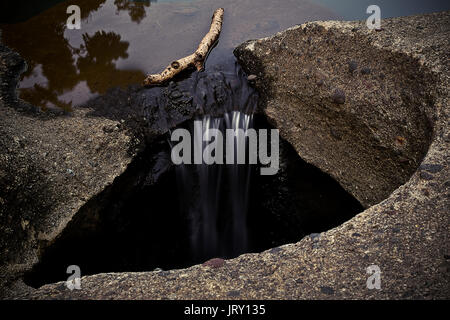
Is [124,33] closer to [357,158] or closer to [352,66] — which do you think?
[352,66]

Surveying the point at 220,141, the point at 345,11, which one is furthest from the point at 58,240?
the point at 345,11

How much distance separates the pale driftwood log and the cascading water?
0.20 m

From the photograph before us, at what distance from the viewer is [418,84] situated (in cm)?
379

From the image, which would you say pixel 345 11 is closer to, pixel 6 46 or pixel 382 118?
pixel 382 118

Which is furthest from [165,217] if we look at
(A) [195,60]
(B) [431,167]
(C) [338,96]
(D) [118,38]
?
(B) [431,167]

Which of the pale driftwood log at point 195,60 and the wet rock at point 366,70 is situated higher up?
the pale driftwood log at point 195,60

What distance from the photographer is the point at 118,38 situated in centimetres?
549

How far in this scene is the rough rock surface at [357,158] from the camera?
240 centimetres

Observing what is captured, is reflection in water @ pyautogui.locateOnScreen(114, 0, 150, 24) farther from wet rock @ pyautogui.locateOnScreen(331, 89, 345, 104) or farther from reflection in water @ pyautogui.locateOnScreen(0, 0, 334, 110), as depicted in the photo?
wet rock @ pyautogui.locateOnScreen(331, 89, 345, 104)

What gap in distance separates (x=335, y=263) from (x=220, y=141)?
2.54m

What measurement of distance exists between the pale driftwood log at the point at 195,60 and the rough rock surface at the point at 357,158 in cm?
47

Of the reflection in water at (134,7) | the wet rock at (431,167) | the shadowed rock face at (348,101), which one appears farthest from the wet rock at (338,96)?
the reflection in water at (134,7)

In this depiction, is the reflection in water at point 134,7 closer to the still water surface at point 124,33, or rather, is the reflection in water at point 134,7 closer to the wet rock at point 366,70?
the still water surface at point 124,33

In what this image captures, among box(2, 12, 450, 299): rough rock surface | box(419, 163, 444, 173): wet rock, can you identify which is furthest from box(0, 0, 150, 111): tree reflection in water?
box(419, 163, 444, 173): wet rock
